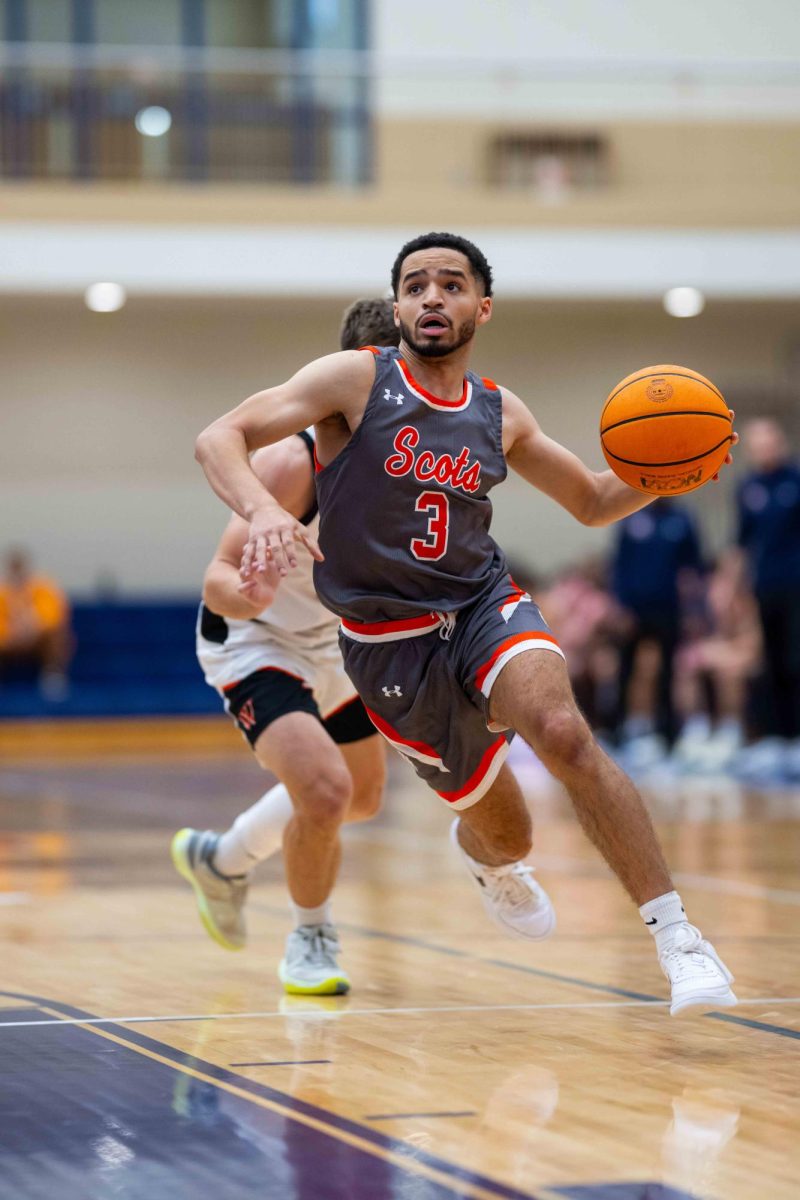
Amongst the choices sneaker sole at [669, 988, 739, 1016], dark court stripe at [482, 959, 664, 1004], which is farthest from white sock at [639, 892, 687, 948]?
dark court stripe at [482, 959, 664, 1004]

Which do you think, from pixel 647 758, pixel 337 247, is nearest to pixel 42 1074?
pixel 647 758

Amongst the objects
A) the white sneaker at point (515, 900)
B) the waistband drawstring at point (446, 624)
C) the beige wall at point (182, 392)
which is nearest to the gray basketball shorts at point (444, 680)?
the waistband drawstring at point (446, 624)

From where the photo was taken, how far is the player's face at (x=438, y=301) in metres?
3.96

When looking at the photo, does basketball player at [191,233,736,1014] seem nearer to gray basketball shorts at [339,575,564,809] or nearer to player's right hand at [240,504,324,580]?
gray basketball shorts at [339,575,564,809]

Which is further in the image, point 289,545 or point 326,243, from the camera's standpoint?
point 326,243

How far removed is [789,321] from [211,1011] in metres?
17.0

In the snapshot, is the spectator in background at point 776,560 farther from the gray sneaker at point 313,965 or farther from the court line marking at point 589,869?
the gray sneaker at point 313,965

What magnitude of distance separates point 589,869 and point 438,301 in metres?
3.69

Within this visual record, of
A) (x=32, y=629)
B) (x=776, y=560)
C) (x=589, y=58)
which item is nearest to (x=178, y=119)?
(x=589, y=58)

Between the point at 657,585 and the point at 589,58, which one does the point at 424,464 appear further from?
the point at 589,58

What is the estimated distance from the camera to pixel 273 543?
339 cm

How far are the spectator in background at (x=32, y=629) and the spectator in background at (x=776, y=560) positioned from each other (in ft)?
23.6

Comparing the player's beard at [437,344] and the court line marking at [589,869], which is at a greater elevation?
the player's beard at [437,344]

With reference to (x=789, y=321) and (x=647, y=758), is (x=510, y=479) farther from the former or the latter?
(x=647, y=758)
